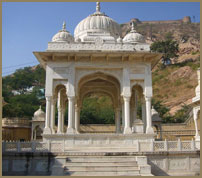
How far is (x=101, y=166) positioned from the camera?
10.3m

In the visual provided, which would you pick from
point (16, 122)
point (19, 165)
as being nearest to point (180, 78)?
point (16, 122)

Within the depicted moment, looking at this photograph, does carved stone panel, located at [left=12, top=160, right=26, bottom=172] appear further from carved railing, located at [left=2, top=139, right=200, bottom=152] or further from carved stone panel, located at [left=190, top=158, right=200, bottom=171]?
carved stone panel, located at [left=190, top=158, right=200, bottom=171]

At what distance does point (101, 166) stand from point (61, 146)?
210 centimetres

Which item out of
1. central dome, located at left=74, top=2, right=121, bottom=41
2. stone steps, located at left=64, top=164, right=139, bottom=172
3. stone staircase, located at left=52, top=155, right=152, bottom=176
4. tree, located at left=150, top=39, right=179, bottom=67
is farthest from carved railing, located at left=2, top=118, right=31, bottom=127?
tree, located at left=150, top=39, right=179, bottom=67

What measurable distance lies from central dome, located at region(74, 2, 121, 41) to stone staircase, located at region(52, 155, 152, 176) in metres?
9.43

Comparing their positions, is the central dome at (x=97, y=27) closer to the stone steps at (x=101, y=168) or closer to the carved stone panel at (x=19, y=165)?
the carved stone panel at (x=19, y=165)

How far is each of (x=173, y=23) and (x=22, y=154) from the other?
114 m

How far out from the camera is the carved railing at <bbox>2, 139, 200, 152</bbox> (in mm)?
11227

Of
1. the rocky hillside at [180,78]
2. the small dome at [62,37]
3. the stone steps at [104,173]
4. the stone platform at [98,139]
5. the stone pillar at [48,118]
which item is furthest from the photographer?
the rocky hillside at [180,78]

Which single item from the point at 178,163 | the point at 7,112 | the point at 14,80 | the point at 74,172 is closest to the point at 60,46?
the point at 74,172

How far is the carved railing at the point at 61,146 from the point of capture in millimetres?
11227

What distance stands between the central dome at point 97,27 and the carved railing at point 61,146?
8778 mm

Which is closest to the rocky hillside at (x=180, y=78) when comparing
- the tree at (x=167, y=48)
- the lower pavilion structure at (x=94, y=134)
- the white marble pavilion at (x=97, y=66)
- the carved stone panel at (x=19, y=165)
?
the tree at (x=167, y=48)

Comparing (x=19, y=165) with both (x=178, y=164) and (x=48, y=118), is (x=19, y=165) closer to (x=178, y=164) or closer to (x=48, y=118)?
(x=48, y=118)
